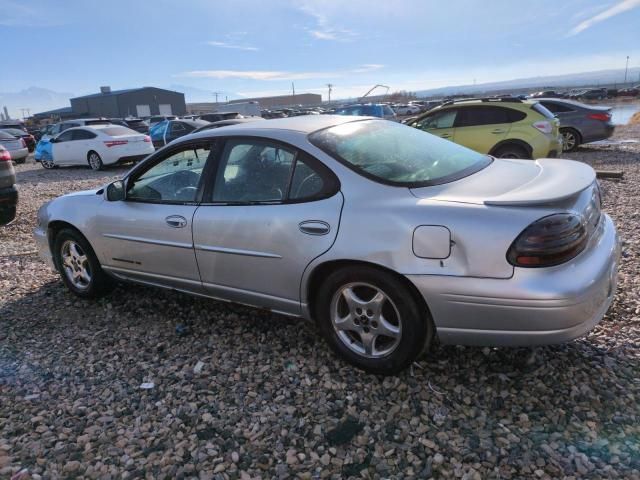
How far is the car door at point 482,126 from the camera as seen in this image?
30.4 feet

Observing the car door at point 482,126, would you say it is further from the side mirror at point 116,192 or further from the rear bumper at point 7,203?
the rear bumper at point 7,203

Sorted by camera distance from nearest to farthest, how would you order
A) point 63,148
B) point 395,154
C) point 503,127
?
point 395,154, point 503,127, point 63,148

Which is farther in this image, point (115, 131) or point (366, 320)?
point (115, 131)

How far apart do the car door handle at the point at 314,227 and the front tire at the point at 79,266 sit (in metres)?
2.31

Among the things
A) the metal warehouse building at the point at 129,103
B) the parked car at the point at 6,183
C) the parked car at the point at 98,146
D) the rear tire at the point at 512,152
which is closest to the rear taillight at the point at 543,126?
the rear tire at the point at 512,152

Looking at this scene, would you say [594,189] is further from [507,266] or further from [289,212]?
[289,212]

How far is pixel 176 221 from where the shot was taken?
3.50m

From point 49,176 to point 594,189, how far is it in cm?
1511

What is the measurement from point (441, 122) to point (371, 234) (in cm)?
816

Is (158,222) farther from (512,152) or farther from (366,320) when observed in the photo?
(512,152)

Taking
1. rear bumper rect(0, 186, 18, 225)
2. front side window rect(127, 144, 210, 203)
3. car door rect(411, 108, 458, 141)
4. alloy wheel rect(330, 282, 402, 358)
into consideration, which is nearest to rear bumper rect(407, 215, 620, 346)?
alloy wheel rect(330, 282, 402, 358)

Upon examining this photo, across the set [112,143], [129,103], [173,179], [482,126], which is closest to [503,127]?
[482,126]

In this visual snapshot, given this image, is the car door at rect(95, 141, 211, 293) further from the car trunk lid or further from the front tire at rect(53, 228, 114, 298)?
the car trunk lid

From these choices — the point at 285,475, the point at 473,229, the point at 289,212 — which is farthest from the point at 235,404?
the point at 473,229
